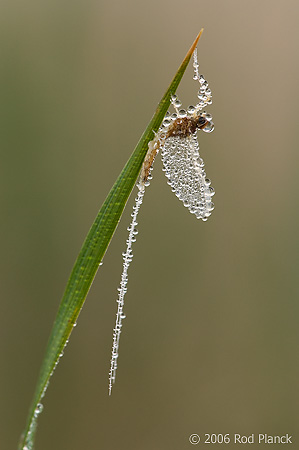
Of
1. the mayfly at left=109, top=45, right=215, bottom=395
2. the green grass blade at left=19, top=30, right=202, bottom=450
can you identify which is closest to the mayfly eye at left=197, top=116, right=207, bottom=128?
the mayfly at left=109, top=45, right=215, bottom=395

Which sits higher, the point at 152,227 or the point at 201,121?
the point at 152,227

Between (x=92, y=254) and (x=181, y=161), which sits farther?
(x=181, y=161)

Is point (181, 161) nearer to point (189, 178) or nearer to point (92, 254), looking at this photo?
point (189, 178)

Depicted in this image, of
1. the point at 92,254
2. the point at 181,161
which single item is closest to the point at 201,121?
the point at 181,161

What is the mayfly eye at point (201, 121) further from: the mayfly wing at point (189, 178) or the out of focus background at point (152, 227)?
the out of focus background at point (152, 227)

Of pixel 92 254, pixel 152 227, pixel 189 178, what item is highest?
pixel 152 227

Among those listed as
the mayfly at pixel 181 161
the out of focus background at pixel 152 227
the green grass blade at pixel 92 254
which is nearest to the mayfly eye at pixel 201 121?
Result: the mayfly at pixel 181 161

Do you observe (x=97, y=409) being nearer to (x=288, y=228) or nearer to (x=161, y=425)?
(x=161, y=425)
